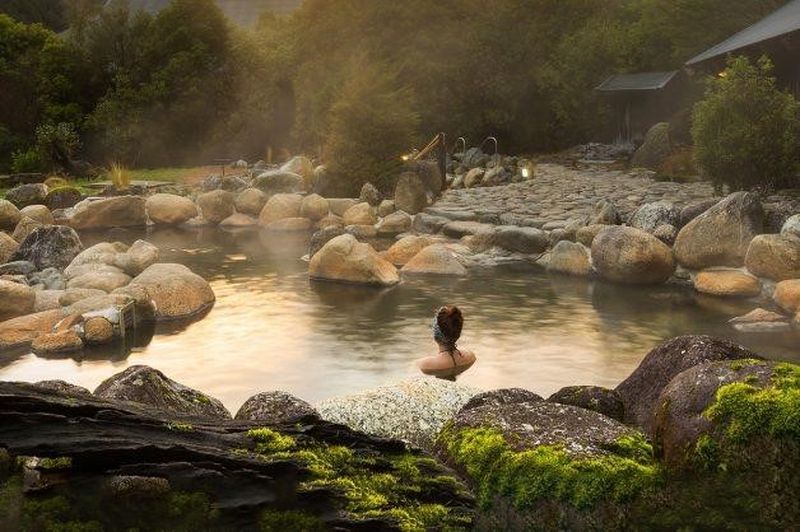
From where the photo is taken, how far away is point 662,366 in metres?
7.09

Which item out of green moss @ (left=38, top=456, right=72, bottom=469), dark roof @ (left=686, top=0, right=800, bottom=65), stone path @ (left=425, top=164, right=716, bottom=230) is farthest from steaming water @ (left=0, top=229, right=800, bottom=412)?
dark roof @ (left=686, top=0, right=800, bottom=65)

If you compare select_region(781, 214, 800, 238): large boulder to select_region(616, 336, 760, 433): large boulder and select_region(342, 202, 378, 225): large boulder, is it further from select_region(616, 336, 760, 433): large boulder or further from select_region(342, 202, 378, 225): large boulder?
select_region(342, 202, 378, 225): large boulder

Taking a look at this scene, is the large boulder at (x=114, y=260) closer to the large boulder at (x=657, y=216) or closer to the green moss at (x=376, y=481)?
the large boulder at (x=657, y=216)

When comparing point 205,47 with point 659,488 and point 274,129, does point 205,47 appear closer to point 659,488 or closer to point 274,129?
point 274,129

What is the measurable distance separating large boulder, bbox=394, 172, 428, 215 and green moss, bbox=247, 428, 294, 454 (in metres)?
19.4

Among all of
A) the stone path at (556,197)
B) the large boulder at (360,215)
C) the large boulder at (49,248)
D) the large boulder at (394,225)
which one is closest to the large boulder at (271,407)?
the large boulder at (49,248)

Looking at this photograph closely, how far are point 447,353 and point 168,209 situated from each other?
16250 mm

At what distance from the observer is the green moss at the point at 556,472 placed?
488 cm

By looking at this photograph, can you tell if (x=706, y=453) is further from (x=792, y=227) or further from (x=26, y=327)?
(x=792, y=227)

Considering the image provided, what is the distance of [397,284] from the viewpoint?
16453mm

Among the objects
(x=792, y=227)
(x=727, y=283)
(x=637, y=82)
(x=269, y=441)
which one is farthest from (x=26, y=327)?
(x=637, y=82)

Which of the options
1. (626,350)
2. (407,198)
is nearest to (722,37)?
(407,198)

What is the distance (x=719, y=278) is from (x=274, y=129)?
3058 centimetres

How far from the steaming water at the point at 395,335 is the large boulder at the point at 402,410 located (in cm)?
254
